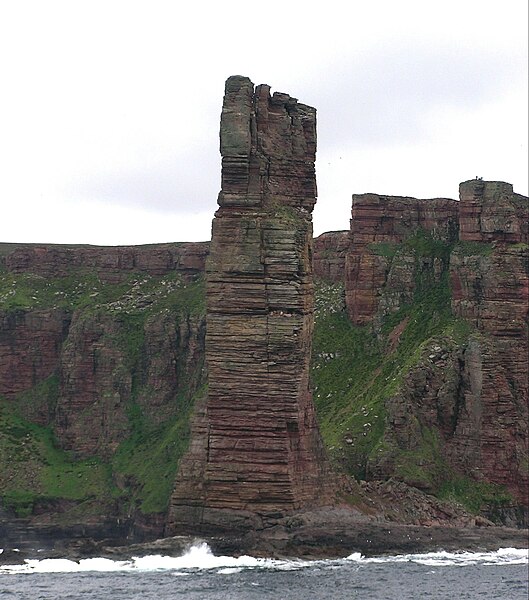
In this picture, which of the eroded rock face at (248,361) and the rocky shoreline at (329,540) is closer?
the rocky shoreline at (329,540)

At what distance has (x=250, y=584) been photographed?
129 meters

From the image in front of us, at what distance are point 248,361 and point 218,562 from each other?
17725 mm

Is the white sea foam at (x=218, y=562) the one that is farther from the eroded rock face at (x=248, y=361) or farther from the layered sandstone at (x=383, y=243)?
the layered sandstone at (x=383, y=243)

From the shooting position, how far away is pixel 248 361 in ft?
467

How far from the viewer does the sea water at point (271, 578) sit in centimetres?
12575

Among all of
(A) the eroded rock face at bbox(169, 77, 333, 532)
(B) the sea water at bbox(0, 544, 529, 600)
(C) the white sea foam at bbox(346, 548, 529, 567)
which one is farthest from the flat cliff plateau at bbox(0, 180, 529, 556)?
(A) the eroded rock face at bbox(169, 77, 333, 532)

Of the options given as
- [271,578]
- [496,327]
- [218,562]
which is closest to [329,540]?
[218,562]

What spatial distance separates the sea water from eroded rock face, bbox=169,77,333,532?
552 cm

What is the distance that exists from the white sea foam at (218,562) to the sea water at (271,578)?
0.28ft

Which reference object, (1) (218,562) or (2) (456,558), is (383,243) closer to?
(2) (456,558)

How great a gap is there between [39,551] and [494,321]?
52553 millimetres

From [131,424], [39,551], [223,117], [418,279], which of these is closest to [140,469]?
[131,424]

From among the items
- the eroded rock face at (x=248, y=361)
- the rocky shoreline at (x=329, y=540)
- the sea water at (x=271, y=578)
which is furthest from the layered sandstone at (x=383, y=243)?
the sea water at (x=271, y=578)

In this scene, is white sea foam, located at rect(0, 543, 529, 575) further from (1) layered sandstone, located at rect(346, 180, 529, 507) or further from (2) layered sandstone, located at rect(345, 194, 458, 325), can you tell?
(2) layered sandstone, located at rect(345, 194, 458, 325)
